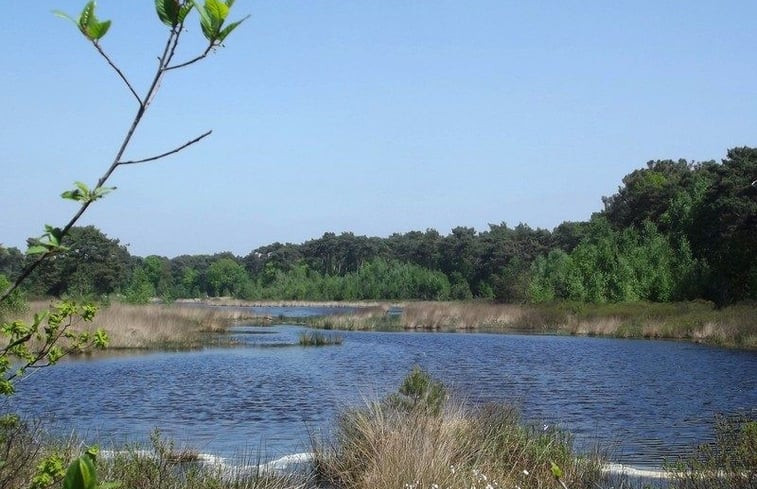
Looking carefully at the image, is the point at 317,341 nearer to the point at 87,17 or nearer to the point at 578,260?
the point at 578,260

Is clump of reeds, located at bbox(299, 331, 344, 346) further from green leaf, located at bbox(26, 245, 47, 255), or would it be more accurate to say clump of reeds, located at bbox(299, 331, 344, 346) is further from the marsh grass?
green leaf, located at bbox(26, 245, 47, 255)

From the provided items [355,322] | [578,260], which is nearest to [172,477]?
[355,322]

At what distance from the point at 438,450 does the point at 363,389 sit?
31.6 ft

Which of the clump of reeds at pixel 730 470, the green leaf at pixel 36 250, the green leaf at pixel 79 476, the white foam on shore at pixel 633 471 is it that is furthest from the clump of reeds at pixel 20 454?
the white foam on shore at pixel 633 471

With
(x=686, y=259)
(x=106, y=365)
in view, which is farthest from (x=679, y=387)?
(x=686, y=259)

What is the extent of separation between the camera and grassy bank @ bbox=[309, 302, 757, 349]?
3350cm

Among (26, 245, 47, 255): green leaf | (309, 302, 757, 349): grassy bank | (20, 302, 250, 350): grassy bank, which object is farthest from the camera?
(309, 302, 757, 349): grassy bank

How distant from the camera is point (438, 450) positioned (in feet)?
25.0

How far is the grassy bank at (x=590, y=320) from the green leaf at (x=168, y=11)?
31772mm

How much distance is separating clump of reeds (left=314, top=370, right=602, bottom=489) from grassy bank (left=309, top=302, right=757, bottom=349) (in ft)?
78.4

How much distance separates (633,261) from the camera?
52.6m

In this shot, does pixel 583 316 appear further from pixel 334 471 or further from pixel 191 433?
pixel 334 471

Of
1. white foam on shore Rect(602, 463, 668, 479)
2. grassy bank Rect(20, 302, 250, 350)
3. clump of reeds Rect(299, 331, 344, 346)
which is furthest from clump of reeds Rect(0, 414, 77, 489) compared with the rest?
clump of reeds Rect(299, 331, 344, 346)

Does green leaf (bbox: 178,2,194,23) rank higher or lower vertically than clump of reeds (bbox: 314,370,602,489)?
higher
